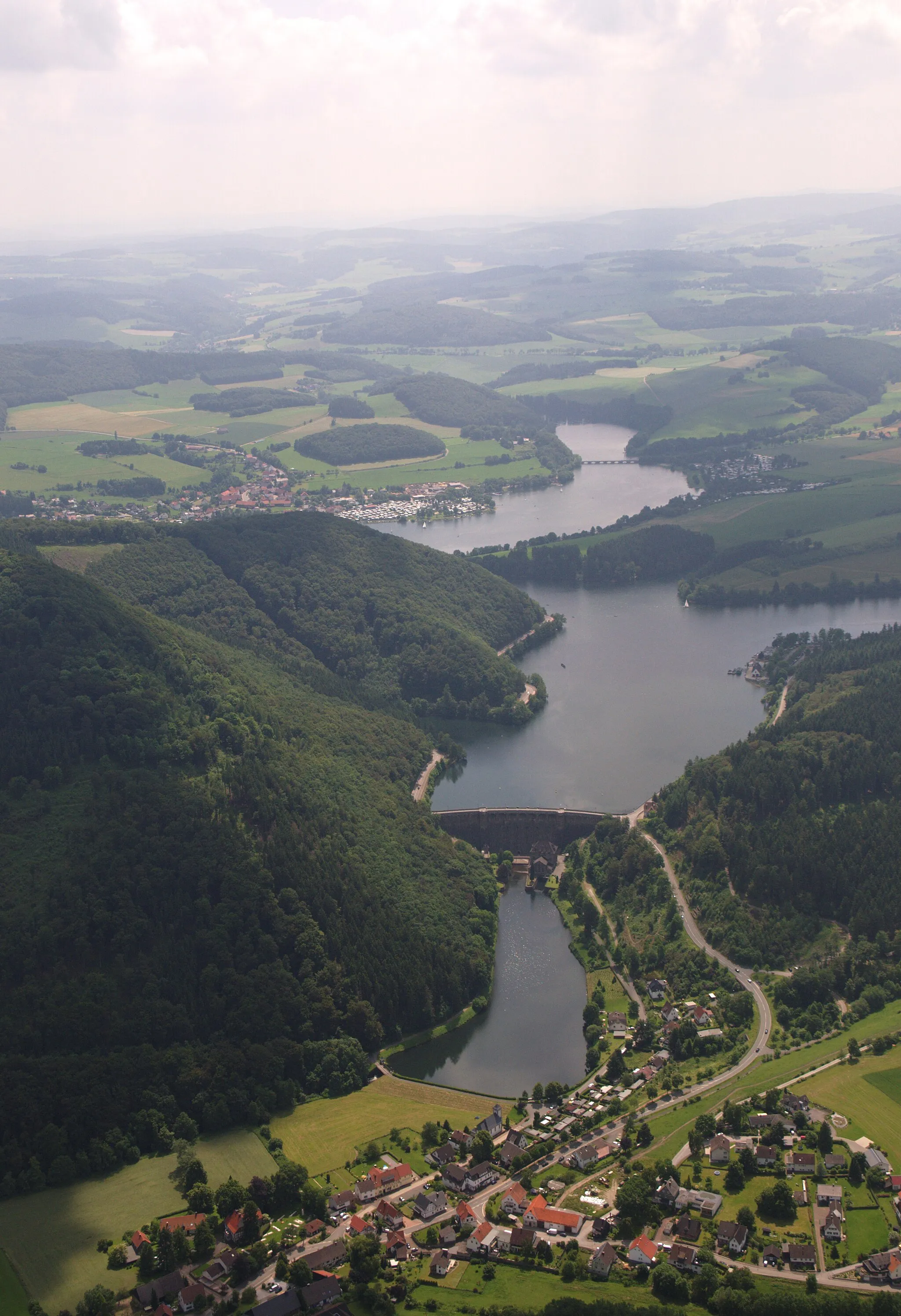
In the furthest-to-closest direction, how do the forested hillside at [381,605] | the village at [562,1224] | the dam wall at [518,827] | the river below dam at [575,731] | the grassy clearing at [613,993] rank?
the forested hillside at [381,605] → the dam wall at [518,827] → the grassy clearing at [613,993] → the river below dam at [575,731] → the village at [562,1224]

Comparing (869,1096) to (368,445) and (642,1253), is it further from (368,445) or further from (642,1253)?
(368,445)

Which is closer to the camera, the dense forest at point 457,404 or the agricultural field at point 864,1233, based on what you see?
the agricultural field at point 864,1233

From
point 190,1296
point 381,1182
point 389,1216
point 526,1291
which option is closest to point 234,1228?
point 190,1296

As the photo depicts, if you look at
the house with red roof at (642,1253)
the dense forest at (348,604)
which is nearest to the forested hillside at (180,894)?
the dense forest at (348,604)

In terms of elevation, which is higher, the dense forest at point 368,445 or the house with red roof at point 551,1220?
the dense forest at point 368,445

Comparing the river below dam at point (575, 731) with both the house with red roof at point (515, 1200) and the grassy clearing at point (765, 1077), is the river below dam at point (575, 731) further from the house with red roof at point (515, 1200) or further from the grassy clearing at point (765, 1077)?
the house with red roof at point (515, 1200)

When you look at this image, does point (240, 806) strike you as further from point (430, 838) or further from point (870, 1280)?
point (870, 1280)
